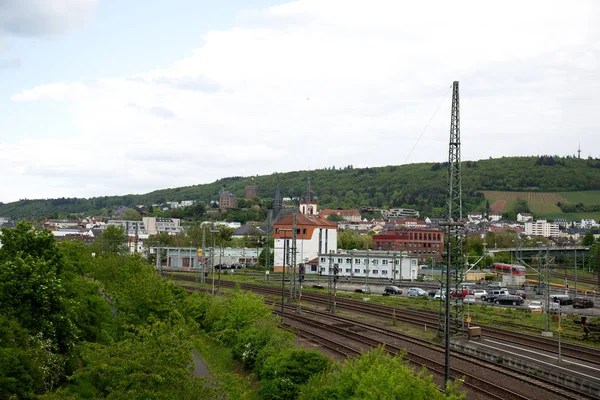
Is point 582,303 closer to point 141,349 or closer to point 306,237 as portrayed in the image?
point 141,349

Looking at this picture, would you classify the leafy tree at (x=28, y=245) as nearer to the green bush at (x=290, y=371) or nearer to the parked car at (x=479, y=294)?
the green bush at (x=290, y=371)

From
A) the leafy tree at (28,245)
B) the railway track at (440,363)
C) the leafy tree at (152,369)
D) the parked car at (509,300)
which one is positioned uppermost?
the leafy tree at (28,245)

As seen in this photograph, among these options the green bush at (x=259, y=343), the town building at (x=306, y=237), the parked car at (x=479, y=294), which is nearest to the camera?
the green bush at (x=259, y=343)

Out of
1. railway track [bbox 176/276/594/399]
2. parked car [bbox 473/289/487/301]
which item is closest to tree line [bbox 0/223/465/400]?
railway track [bbox 176/276/594/399]

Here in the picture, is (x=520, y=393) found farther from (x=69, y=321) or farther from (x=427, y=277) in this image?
(x=427, y=277)

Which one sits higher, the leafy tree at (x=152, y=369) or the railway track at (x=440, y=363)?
the leafy tree at (x=152, y=369)

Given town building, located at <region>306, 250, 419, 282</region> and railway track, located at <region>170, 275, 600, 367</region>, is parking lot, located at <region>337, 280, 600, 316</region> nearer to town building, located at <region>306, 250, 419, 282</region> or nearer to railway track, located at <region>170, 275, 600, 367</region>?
town building, located at <region>306, 250, 419, 282</region>

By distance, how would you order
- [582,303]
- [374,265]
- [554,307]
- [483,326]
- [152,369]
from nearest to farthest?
[152,369], [483,326], [554,307], [582,303], [374,265]

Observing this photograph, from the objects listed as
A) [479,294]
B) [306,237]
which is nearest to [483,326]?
[479,294]

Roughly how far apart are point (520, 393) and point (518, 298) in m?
43.4

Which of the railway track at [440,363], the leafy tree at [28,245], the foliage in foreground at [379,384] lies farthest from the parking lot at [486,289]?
the foliage in foreground at [379,384]

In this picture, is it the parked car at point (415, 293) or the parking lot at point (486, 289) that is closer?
the parking lot at point (486, 289)

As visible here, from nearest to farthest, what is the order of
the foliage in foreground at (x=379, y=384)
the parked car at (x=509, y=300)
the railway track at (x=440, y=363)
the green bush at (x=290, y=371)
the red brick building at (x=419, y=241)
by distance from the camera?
the foliage in foreground at (x=379, y=384) → the green bush at (x=290, y=371) → the railway track at (x=440, y=363) → the parked car at (x=509, y=300) → the red brick building at (x=419, y=241)

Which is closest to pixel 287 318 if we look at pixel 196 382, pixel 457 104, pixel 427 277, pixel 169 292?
pixel 169 292
